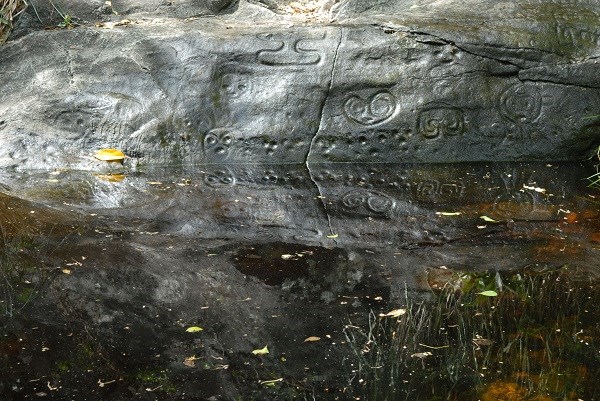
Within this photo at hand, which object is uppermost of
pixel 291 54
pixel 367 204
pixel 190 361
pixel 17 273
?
pixel 190 361

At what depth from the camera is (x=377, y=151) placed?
20.4 ft

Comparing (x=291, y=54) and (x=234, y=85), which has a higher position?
(x=291, y=54)

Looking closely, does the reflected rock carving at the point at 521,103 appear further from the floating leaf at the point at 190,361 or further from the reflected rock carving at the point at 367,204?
the floating leaf at the point at 190,361

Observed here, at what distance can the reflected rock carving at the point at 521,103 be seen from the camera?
6.21 m

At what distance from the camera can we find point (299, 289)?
3.67 meters

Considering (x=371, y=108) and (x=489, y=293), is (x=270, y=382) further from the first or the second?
(x=371, y=108)

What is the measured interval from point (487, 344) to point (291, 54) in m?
3.59

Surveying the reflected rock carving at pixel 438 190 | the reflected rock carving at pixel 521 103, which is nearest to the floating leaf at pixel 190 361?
the reflected rock carving at pixel 438 190

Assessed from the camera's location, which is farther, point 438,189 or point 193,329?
point 438,189

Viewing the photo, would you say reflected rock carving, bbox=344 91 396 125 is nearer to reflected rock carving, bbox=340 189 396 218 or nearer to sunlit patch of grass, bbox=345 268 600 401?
reflected rock carving, bbox=340 189 396 218

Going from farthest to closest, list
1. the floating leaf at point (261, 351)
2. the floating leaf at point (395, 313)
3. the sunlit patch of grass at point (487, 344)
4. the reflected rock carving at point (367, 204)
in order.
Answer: the reflected rock carving at point (367, 204) → the floating leaf at point (395, 313) → the floating leaf at point (261, 351) → the sunlit patch of grass at point (487, 344)

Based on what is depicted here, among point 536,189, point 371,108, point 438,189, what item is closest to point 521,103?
point 536,189

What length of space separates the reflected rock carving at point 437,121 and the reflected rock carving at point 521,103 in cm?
35

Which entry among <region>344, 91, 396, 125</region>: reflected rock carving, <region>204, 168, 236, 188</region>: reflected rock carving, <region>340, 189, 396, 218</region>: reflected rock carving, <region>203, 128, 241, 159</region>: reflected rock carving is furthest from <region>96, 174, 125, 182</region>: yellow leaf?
<region>344, 91, 396, 125</region>: reflected rock carving
